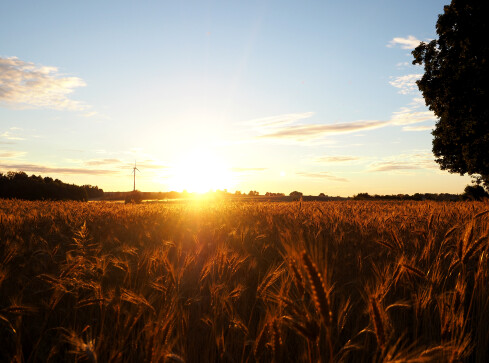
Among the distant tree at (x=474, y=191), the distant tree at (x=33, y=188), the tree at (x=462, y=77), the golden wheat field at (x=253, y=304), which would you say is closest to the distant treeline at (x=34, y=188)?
the distant tree at (x=33, y=188)

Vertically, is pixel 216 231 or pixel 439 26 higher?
pixel 439 26

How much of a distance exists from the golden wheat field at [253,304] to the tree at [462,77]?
16.2 metres

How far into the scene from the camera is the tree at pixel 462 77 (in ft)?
59.7

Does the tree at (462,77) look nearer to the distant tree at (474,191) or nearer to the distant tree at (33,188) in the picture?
the distant tree at (474,191)

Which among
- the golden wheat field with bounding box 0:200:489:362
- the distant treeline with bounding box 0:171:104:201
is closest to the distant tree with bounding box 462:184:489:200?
the golden wheat field with bounding box 0:200:489:362

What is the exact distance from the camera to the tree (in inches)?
716

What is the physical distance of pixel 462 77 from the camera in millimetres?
18531

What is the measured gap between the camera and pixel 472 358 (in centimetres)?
213

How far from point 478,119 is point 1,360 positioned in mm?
21583

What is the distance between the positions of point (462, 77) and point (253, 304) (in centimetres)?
2034

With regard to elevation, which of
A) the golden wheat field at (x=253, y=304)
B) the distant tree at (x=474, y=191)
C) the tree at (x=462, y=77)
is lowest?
the golden wheat field at (x=253, y=304)

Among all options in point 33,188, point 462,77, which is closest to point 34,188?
point 33,188

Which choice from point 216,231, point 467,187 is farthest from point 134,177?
point 216,231

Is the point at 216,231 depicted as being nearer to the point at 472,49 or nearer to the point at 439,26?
the point at 472,49
